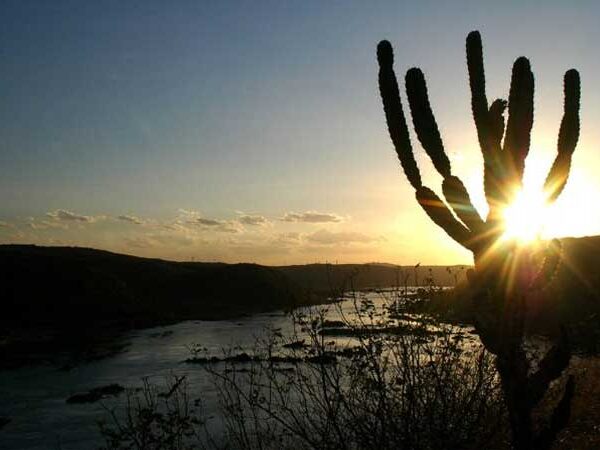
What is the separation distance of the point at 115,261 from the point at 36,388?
7046 cm

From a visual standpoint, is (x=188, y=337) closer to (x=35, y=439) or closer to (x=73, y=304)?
(x=73, y=304)

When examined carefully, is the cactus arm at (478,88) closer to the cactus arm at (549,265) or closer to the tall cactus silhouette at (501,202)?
the tall cactus silhouette at (501,202)

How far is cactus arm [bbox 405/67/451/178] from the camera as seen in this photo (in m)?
5.27

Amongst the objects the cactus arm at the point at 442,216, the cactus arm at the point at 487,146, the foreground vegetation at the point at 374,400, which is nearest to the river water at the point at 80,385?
the foreground vegetation at the point at 374,400

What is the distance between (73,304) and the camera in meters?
61.8

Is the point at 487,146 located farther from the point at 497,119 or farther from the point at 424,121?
the point at 424,121

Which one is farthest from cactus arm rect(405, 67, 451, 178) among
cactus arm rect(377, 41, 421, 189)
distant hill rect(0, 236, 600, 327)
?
distant hill rect(0, 236, 600, 327)

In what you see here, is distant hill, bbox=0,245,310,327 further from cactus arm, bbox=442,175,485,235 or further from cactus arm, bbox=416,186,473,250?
cactus arm, bbox=442,175,485,235

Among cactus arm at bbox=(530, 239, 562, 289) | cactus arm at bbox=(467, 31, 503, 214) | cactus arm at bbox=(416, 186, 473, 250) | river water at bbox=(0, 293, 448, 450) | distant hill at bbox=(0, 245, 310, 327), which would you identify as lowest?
river water at bbox=(0, 293, 448, 450)

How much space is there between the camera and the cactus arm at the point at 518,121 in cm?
493

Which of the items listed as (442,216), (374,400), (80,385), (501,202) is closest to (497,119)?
(501,202)

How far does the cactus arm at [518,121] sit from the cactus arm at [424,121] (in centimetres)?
62

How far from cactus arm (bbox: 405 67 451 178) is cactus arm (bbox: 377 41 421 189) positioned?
16 cm

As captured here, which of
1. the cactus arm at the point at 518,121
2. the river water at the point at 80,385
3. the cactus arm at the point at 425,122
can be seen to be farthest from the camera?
the river water at the point at 80,385
